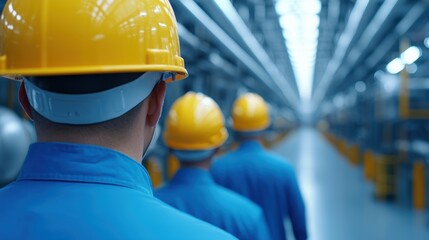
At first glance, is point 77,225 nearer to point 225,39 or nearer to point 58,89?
point 58,89

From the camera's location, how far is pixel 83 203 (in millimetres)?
879

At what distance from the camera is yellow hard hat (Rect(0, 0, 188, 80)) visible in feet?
3.07

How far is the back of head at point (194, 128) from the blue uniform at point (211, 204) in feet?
0.52

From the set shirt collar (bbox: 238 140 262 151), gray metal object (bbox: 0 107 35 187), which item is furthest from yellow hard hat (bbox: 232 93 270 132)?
gray metal object (bbox: 0 107 35 187)

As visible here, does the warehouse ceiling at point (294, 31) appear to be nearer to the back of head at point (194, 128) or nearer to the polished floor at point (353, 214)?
the back of head at point (194, 128)

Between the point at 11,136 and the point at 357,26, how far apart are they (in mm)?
5453

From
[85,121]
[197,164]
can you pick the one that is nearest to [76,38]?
[85,121]

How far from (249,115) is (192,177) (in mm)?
1635

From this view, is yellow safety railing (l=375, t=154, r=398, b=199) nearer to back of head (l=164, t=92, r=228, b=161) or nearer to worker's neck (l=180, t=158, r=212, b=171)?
back of head (l=164, t=92, r=228, b=161)

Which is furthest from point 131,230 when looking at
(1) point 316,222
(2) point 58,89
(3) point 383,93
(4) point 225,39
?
(3) point 383,93

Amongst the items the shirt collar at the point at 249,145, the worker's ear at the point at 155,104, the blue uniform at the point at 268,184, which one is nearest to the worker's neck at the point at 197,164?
the blue uniform at the point at 268,184

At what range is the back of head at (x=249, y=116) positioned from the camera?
372cm

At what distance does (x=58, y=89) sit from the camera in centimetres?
94

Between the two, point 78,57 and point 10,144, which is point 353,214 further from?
point 78,57
